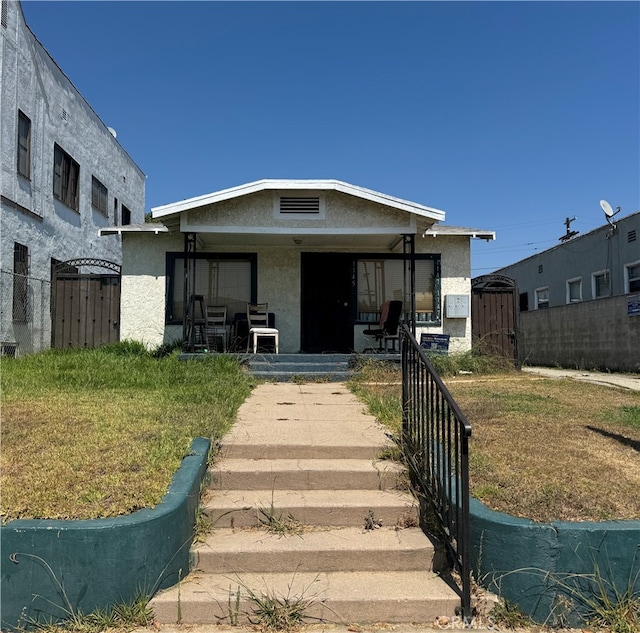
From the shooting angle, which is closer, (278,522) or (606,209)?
(278,522)

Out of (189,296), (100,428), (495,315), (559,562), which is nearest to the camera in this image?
(559,562)

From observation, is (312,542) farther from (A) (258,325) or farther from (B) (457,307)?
(B) (457,307)

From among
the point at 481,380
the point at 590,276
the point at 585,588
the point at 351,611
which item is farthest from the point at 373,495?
the point at 590,276

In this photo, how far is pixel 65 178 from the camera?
13.8 metres

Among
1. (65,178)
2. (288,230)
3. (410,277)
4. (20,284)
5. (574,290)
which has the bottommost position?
(20,284)

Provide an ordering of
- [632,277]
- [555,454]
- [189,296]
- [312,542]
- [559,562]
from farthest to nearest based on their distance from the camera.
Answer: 1. [632,277]
2. [189,296]
3. [555,454]
4. [312,542]
5. [559,562]

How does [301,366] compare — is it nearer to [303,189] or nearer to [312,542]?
[303,189]

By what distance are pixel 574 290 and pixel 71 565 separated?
59.8 feet

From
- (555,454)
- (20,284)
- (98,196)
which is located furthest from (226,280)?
(555,454)

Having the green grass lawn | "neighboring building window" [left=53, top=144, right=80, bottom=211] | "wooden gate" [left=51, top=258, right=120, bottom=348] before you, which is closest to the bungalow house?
"wooden gate" [left=51, top=258, right=120, bottom=348]

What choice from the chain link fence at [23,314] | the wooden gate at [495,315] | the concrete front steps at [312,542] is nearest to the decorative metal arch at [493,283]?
the wooden gate at [495,315]

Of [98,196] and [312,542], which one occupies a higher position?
[98,196]

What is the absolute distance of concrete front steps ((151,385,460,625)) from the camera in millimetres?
2980

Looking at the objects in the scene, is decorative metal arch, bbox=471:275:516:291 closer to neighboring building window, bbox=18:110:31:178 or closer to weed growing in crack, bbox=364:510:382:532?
weed growing in crack, bbox=364:510:382:532
